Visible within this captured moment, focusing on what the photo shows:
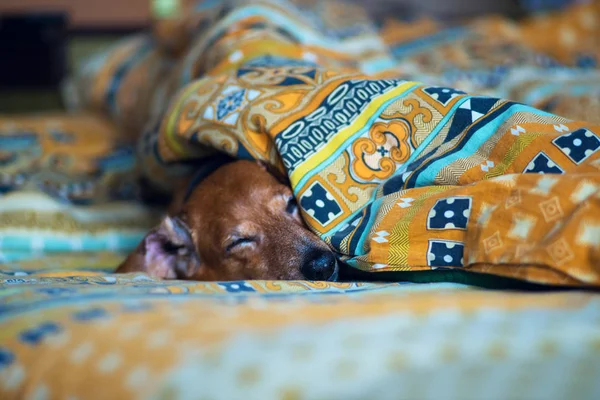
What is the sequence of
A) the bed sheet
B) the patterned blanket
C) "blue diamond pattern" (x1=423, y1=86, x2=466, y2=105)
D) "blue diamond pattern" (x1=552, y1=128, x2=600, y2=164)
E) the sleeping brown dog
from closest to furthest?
the bed sheet
the patterned blanket
"blue diamond pattern" (x1=552, y1=128, x2=600, y2=164)
"blue diamond pattern" (x1=423, y1=86, x2=466, y2=105)
the sleeping brown dog

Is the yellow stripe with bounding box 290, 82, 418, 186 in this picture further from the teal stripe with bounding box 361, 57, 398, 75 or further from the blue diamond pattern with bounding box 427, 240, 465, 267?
the teal stripe with bounding box 361, 57, 398, 75

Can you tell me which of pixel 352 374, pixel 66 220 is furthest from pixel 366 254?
pixel 66 220

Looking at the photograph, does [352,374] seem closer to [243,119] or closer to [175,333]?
[175,333]

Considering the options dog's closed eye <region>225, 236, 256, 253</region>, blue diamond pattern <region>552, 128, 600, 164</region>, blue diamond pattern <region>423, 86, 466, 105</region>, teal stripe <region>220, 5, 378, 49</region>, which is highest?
teal stripe <region>220, 5, 378, 49</region>

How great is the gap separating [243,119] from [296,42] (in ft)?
2.87

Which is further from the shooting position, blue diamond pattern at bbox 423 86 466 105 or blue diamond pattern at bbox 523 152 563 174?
blue diamond pattern at bbox 423 86 466 105

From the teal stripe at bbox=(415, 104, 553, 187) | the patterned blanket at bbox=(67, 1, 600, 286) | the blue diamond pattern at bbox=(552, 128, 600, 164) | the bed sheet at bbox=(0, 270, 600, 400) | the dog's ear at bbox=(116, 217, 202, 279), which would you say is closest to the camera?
the bed sheet at bbox=(0, 270, 600, 400)

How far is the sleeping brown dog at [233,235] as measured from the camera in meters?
1.39

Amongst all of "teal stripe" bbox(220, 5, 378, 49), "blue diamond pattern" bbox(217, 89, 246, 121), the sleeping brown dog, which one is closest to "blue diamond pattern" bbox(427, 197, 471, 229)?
the sleeping brown dog

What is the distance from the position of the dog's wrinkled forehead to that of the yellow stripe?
0.37m

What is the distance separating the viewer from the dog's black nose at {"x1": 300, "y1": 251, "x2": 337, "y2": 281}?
125 cm

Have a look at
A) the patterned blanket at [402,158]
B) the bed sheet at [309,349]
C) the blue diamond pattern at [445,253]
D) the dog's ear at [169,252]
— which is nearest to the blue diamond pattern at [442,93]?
the patterned blanket at [402,158]

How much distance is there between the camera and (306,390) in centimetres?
60

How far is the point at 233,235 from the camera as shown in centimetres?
144
